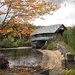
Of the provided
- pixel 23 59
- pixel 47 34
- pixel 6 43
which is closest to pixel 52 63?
pixel 23 59

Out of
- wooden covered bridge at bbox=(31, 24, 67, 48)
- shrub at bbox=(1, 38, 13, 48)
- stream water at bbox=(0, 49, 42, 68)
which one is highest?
wooden covered bridge at bbox=(31, 24, 67, 48)

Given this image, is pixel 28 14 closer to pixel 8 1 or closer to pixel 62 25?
pixel 8 1

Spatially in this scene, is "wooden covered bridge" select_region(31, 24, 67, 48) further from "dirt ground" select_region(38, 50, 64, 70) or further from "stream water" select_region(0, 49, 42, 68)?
"dirt ground" select_region(38, 50, 64, 70)

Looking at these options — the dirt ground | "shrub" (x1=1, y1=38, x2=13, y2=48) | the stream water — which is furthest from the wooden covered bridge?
the dirt ground

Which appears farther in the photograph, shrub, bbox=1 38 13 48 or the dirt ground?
shrub, bbox=1 38 13 48

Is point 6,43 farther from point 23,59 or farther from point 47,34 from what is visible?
point 23,59

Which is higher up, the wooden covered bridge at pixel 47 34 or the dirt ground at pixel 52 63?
the wooden covered bridge at pixel 47 34

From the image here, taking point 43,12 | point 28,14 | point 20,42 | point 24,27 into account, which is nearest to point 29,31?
point 24,27

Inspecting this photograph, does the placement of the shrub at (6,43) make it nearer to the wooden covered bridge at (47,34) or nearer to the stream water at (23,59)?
the wooden covered bridge at (47,34)

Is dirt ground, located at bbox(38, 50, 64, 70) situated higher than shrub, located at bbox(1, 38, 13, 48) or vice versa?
shrub, located at bbox(1, 38, 13, 48)

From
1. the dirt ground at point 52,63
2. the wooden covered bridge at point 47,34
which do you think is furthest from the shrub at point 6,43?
the dirt ground at point 52,63

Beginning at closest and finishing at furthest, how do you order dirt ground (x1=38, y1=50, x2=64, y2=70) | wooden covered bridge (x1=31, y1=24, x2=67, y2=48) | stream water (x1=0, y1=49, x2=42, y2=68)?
dirt ground (x1=38, y1=50, x2=64, y2=70) < stream water (x1=0, y1=49, x2=42, y2=68) < wooden covered bridge (x1=31, y1=24, x2=67, y2=48)

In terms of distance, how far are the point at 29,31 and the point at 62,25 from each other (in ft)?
89.4

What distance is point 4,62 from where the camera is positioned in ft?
31.8
